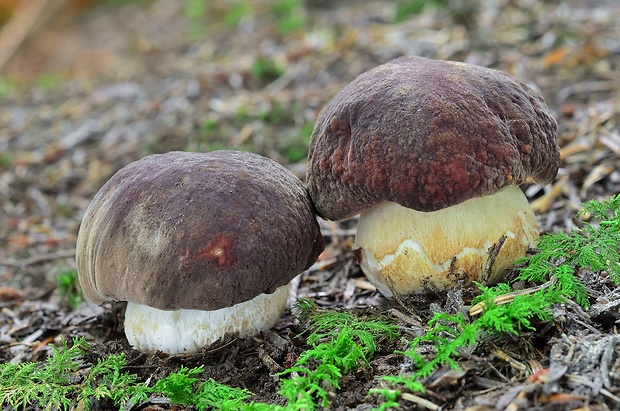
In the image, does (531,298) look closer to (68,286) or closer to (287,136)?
(68,286)

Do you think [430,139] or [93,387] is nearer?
[430,139]

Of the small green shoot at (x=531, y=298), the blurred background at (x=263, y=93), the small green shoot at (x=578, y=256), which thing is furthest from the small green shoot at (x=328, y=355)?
the blurred background at (x=263, y=93)

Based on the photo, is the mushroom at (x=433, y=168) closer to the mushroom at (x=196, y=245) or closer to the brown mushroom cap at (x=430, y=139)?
the brown mushroom cap at (x=430, y=139)

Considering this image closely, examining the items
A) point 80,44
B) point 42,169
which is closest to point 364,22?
point 42,169

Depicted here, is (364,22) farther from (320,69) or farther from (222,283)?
(222,283)

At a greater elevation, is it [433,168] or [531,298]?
[433,168]

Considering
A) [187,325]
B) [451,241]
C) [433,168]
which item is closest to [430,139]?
[433,168]

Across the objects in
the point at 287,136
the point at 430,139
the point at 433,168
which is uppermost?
the point at 430,139
